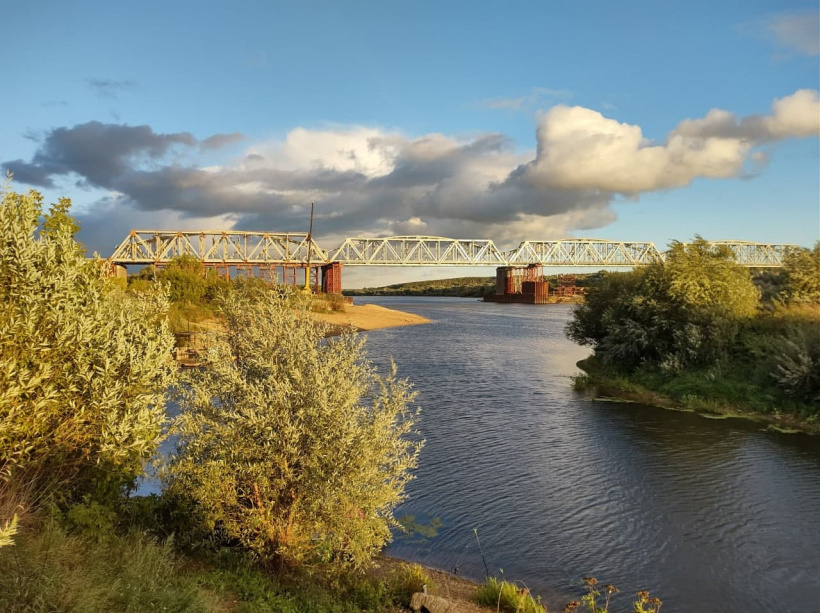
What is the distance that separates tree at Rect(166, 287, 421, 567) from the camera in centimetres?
1073

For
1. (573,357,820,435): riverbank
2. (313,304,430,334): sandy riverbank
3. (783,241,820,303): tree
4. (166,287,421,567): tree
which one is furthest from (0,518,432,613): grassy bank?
(313,304,430,334): sandy riverbank

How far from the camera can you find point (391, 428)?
40.1ft

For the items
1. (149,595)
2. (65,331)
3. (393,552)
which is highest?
(65,331)

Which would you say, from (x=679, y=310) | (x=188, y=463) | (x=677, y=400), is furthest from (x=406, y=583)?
(x=679, y=310)

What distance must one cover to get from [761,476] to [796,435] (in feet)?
20.2

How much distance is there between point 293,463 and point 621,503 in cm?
1129

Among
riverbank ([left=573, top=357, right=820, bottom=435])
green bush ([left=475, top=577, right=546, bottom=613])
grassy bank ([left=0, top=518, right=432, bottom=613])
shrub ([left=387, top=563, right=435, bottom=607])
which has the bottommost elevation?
green bush ([left=475, top=577, right=546, bottom=613])

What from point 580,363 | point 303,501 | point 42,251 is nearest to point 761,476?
point 303,501

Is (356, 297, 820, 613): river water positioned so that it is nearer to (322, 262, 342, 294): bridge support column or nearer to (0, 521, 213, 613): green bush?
(0, 521, 213, 613): green bush

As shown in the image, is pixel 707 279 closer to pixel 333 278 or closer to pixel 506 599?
pixel 506 599

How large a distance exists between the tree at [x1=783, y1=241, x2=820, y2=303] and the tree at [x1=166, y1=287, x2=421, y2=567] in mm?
31897

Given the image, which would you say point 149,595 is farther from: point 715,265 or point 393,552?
point 715,265

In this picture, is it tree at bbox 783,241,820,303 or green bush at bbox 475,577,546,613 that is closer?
green bush at bbox 475,577,546,613

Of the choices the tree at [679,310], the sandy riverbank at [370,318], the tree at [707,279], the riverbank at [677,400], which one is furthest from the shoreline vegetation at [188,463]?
the sandy riverbank at [370,318]
